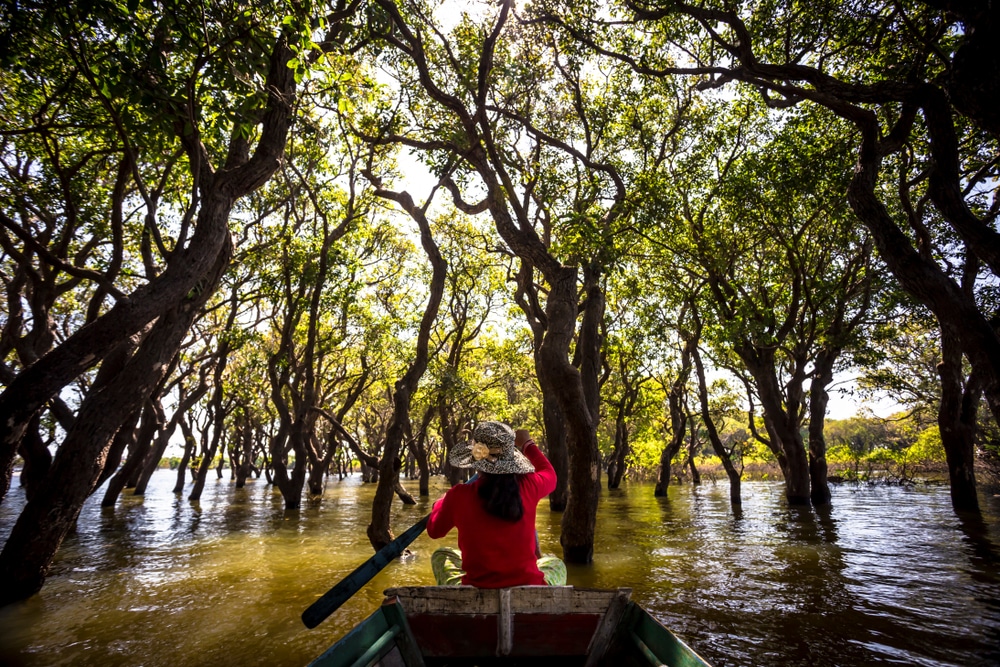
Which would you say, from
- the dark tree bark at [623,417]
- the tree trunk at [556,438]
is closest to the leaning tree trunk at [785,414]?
the tree trunk at [556,438]

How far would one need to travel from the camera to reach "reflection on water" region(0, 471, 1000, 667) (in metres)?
5.42

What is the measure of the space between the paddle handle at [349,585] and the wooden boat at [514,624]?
48cm

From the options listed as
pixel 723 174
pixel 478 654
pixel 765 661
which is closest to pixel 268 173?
pixel 478 654

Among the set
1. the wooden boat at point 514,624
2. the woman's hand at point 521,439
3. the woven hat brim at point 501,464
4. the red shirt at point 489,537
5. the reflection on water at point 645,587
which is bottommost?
the reflection on water at point 645,587

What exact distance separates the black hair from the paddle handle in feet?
1.76

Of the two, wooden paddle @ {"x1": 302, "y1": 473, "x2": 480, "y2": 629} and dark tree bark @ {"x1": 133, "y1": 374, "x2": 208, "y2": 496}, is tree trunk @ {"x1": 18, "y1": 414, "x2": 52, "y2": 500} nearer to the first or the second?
Answer: wooden paddle @ {"x1": 302, "y1": 473, "x2": 480, "y2": 629}

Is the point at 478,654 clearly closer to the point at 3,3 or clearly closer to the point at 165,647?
the point at 165,647

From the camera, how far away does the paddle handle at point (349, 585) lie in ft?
11.6

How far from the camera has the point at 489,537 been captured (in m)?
3.89

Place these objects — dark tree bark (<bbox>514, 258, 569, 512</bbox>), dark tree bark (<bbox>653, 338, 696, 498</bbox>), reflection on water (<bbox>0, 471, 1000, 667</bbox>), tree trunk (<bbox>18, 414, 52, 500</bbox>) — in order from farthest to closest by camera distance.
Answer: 1. dark tree bark (<bbox>653, 338, 696, 498</bbox>)
2. dark tree bark (<bbox>514, 258, 569, 512</bbox>)
3. tree trunk (<bbox>18, 414, 52, 500</bbox>)
4. reflection on water (<bbox>0, 471, 1000, 667</bbox>)

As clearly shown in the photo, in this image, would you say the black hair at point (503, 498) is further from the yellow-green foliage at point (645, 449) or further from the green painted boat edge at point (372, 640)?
the yellow-green foliage at point (645, 449)

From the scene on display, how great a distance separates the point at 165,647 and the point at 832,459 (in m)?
41.5

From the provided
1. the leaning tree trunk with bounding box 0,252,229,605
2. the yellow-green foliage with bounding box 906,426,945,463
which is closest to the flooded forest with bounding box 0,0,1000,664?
the leaning tree trunk with bounding box 0,252,229,605

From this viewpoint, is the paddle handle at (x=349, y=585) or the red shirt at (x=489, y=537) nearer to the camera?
the paddle handle at (x=349, y=585)
